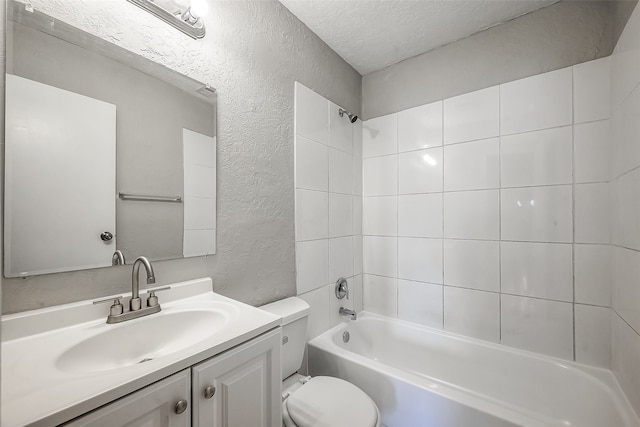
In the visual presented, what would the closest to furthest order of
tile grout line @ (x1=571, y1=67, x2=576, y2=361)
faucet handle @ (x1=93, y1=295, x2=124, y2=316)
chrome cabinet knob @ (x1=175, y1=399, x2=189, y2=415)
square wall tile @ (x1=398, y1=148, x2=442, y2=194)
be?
chrome cabinet knob @ (x1=175, y1=399, x2=189, y2=415)
faucet handle @ (x1=93, y1=295, x2=124, y2=316)
tile grout line @ (x1=571, y1=67, x2=576, y2=361)
square wall tile @ (x1=398, y1=148, x2=442, y2=194)

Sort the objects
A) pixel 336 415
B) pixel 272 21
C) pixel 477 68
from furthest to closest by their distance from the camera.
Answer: pixel 477 68
pixel 272 21
pixel 336 415

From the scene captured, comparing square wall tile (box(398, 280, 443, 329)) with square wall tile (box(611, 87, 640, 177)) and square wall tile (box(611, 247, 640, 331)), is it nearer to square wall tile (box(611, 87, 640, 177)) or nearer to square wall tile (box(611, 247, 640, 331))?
square wall tile (box(611, 247, 640, 331))

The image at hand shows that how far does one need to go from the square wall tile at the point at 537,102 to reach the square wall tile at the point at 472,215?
0.42 meters

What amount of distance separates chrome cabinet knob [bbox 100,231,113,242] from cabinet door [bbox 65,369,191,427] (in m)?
0.56

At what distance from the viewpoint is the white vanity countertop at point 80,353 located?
0.56 meters

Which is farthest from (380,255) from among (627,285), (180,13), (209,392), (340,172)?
(180,13)

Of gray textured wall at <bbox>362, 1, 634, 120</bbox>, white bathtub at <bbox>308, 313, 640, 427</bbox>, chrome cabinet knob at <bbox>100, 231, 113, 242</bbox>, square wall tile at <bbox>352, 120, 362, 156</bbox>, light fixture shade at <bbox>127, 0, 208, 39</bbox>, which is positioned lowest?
white bathtub at <bbox>308, 313, 640, 427</bbox>

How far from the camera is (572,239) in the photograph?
1.51 meters

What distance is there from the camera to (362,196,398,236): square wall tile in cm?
213

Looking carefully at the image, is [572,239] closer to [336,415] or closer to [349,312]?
[349,312]

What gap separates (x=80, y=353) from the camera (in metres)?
0.81

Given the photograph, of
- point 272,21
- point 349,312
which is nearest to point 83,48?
point 272,21

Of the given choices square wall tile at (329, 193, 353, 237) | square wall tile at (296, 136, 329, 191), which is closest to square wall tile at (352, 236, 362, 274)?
square wall tile at (329, 193, 353, 237)

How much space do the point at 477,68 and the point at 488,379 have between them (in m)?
1.94
